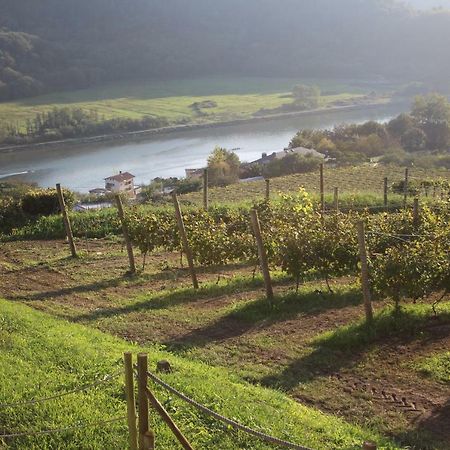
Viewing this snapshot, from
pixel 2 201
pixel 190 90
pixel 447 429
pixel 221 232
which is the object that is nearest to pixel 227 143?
pixel 190 90

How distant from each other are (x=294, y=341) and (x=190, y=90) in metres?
117

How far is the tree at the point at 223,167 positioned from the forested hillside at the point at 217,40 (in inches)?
3101

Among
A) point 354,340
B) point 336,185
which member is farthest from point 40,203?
point 354,340

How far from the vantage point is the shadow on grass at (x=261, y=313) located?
906cm

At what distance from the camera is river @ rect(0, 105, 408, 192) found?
201 feet

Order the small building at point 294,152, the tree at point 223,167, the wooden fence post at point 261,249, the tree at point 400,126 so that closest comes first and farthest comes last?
the wooden fence post at point 261,249 < the tree at point 223,167 < the small building at point 294,152 < the tree at point 400,126

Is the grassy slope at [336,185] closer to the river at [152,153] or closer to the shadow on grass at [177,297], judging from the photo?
the shadow on grass at [177,297]

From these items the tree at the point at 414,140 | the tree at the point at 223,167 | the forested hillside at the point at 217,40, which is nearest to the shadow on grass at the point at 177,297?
the tree at the point at 223,167

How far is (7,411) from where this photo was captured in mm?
6145

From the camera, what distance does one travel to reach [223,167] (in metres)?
49.2

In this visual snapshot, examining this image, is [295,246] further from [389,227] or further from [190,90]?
[190,90]

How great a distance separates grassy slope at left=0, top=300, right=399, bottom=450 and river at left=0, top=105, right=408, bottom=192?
4716 cm

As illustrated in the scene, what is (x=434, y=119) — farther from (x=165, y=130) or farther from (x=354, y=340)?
(x=354, y=340)

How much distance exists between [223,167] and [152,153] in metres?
25.4
